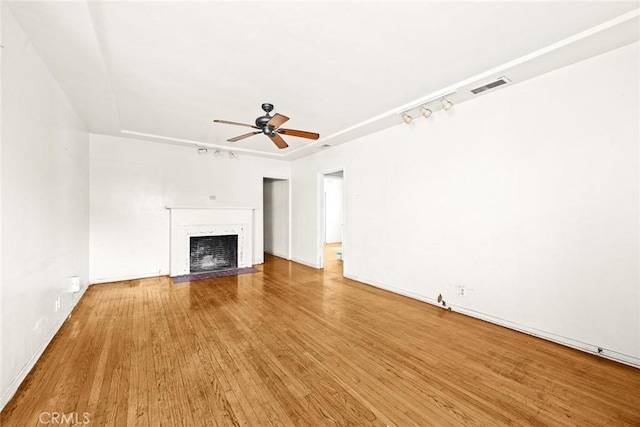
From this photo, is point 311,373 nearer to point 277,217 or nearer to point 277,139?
point 277,139

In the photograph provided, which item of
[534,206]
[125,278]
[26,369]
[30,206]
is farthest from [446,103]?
[125,278]

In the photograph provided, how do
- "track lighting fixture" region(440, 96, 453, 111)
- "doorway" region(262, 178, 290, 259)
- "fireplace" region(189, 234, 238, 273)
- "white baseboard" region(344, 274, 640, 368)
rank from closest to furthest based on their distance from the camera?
"white baseboard" region(344, 274, 640, 368)
"track lighting fixture" region(440, 96, 453, 111)
"fireplace" region(189, 234, 238, 273)
"doorway" region(262, 178, 290, 259)

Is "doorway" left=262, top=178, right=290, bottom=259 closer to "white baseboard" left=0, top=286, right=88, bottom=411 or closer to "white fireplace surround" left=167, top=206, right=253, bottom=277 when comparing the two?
"white fireplace surround" left=167, top=206, right=253, bottom=277

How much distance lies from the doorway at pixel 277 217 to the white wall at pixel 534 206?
345cm

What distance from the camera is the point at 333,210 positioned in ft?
34.3

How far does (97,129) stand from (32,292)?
337cm

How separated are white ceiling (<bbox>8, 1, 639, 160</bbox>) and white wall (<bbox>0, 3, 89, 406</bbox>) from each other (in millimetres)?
301

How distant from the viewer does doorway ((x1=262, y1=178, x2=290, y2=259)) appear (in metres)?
7.14

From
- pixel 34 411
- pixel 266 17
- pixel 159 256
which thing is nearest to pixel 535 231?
pixel 266 17

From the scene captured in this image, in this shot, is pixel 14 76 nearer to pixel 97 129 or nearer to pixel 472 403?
pixel 97 129

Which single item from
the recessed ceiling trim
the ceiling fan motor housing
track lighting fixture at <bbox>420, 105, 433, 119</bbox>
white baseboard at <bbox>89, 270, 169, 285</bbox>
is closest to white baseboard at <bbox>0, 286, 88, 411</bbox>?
white baseboard at <bbox>89, 270, 169, 285</bbox>

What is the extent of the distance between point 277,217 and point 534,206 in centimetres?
593

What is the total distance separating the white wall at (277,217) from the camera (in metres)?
7.15

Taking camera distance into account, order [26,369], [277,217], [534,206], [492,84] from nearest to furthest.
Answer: [26,369]
[534,206]
[492,84]
[277,217]
